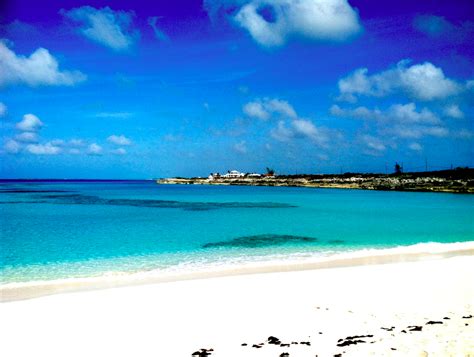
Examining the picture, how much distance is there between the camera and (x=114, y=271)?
39.8 ft

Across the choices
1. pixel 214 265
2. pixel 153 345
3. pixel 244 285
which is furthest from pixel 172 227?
pixel 153 345

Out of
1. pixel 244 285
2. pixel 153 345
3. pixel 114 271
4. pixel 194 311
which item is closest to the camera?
pixel 153 345

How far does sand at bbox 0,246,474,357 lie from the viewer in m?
5.82

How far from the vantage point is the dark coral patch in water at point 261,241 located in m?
17.1

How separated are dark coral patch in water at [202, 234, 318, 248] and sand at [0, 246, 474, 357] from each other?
6.63 metres

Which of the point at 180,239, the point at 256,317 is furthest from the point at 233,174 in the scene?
the point at 256,317

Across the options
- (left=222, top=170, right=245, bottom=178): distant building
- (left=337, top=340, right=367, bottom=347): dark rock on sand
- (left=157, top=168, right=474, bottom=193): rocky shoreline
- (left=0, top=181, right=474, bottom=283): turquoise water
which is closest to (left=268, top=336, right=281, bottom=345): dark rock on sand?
(left=337, top=340, right=367, bottom=347): dark rock on sand

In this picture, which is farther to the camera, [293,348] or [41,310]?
[41,310]

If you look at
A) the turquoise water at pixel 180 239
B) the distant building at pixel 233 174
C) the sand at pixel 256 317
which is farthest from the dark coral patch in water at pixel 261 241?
the distant building at pixel 233 174

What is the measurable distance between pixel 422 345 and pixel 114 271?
9143 millimetres

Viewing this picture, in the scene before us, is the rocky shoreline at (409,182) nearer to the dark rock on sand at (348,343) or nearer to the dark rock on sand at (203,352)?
the dark rock on sand at (348,343)

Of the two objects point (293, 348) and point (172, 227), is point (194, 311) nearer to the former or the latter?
point (293, 348)

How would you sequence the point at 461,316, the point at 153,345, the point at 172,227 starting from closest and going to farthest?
the point at 153,345 < the point at 461,316 < the point at 172,227

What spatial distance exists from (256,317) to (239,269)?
15.2 ft
